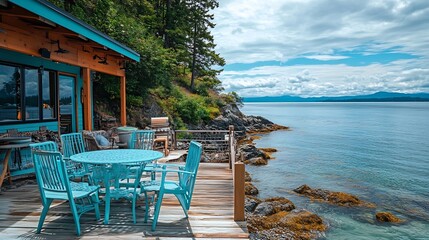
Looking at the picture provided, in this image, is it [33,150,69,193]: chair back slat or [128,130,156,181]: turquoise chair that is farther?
[128,130,156,181]: turquoise chair

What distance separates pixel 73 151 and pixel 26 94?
9.40 ft

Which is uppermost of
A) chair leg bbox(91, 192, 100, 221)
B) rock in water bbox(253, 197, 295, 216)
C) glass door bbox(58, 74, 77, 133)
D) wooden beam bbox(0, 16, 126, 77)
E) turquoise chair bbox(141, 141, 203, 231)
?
wooden beam bbox(0, 16, 126, 77)

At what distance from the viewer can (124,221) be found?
13.7 ft

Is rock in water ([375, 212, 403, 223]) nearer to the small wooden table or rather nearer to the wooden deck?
the wooden deck

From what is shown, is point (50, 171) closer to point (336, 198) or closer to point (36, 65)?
point (36, 65)

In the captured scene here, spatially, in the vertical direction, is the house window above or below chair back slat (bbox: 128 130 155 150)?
above

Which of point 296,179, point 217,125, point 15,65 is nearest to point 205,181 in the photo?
point 15,65

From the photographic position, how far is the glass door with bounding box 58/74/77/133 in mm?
8881

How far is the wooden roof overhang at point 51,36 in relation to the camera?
194 inches

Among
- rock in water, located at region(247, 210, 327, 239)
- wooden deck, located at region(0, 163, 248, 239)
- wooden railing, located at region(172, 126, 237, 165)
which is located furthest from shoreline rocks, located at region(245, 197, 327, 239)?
wooden railing, located at region(172, 126, 237, 165)

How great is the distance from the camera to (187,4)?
27172 millimetres

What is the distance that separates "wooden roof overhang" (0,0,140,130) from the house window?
95 cm

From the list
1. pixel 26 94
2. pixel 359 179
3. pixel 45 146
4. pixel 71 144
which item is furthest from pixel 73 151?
pixel 359 179

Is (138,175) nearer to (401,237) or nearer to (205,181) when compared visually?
(205,181)
